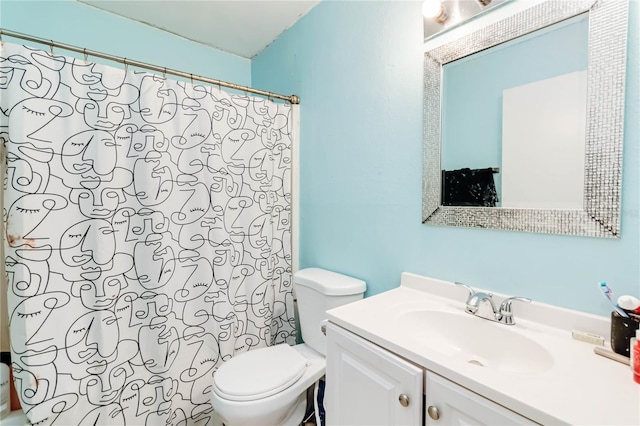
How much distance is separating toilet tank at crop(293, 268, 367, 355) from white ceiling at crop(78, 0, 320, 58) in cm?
162

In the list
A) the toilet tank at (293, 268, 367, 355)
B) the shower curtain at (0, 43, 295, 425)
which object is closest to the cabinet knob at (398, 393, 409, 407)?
the toilet tank at (293, 268, 367, 355)

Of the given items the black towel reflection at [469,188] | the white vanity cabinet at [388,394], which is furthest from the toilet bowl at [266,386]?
the black towel reflection at [469,188]

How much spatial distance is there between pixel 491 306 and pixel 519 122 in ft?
2.05

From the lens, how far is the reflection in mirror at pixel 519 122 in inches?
32.2

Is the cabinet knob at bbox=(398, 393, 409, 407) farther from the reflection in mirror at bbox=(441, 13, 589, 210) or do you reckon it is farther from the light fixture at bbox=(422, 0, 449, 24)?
the light fixture at bbox=(422, 0, 449, 24)

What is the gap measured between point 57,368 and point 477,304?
1.66 m

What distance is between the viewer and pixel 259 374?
1.26 metres

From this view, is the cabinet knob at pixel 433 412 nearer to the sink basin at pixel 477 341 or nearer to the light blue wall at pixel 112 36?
the sink basin at pixel 477 341

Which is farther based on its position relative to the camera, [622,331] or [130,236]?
[130,236]

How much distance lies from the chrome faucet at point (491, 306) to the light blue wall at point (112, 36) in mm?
2286

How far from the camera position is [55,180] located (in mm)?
1123

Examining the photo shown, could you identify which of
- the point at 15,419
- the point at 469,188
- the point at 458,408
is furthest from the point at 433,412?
the point at 15,419

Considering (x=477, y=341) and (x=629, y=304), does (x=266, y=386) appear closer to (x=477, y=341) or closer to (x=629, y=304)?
(x=477, y=341)

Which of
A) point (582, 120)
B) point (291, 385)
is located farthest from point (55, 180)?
point (582, 120)
